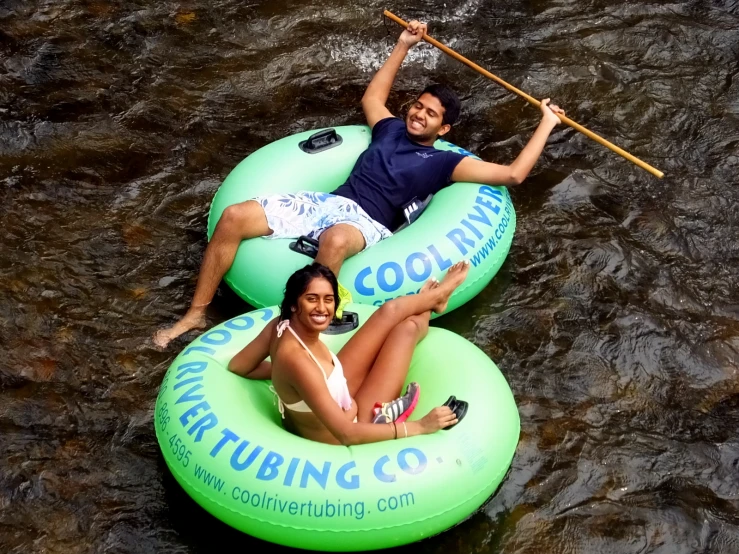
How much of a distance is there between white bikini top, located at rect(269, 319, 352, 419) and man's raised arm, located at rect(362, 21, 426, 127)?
1.99 meters

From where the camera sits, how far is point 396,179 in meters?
4.74

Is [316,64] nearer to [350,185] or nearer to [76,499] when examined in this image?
[350,185]

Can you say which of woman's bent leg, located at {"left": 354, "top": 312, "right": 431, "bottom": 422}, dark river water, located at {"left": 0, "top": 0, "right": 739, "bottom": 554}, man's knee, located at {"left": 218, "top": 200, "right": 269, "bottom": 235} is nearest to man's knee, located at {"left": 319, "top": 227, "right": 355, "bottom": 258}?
man's knee, located at {"left": 218, "top": 200, "right": 269, "bottom": 235}

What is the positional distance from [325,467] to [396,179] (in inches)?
77.2

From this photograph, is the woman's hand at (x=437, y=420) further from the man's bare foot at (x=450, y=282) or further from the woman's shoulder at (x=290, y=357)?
the man's bare foot at (x=450, y=282)

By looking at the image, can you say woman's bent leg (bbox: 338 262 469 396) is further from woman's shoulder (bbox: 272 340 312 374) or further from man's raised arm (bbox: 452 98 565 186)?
man's raised arm (bbox: 452 98 565 186)

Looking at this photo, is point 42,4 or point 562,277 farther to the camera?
point 42,4

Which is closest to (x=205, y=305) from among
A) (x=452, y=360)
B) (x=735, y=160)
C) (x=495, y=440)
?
(x=452, y=360)

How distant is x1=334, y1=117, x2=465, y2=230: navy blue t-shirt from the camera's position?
15.5 ft

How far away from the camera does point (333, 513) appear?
10.4 feet

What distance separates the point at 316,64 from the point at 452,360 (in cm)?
349

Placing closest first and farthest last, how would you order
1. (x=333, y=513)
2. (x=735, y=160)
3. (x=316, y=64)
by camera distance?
(x=333, y=513), (x=735, y=160), (x=316, y=64)

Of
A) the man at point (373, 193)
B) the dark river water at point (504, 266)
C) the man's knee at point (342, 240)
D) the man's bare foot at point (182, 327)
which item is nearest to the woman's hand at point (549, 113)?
the man at point (373, 193)

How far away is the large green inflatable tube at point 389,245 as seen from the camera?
4.29 m
